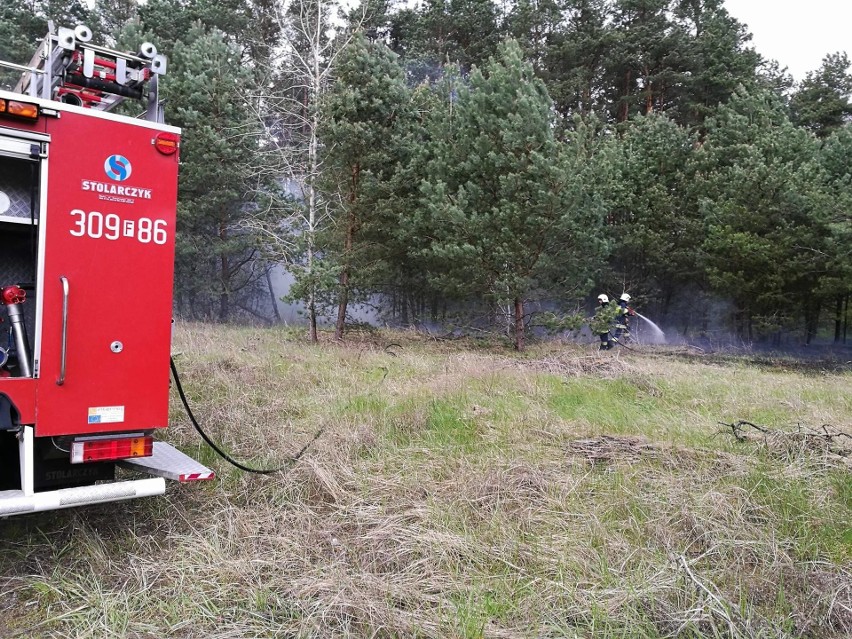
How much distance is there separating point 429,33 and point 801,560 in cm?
2735

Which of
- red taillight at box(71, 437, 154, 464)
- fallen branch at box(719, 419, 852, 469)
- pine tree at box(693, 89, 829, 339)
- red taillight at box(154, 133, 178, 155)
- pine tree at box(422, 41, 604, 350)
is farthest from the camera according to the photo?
pine tree at box(693, 89, 829, 339)

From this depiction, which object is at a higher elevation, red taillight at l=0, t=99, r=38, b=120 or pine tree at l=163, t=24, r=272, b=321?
pine tree at l=163, t=24, r=272, b=321

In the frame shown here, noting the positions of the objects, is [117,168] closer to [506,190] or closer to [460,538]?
[460,538]

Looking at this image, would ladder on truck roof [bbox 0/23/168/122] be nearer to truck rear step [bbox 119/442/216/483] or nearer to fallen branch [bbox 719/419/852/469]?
truck rear step [bbox 119/442/216/483]

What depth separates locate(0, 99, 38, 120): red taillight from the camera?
306 centimetres

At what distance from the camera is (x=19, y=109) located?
3.10 meters

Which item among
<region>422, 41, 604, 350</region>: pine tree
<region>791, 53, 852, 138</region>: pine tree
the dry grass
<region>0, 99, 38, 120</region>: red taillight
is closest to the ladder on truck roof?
<region>0, 99, 38, 120</region>: red taillight

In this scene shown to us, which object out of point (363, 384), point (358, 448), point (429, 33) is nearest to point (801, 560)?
point (358, 448)

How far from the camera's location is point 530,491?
4211 millimetres

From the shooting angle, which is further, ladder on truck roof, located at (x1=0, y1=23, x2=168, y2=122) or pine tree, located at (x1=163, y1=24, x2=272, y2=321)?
pine tree, located at (x1=163, y1=24, x2=272, y2=321)

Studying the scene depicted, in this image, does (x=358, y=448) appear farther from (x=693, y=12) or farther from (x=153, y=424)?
(x=693, y=12)

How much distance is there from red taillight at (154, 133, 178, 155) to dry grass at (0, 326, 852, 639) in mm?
2253

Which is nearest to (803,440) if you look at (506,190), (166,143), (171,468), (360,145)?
(171,468)

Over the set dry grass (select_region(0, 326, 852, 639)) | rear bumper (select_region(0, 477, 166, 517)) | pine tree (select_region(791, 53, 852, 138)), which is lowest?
dry grass (select_region(0, 326, 852, 639))
